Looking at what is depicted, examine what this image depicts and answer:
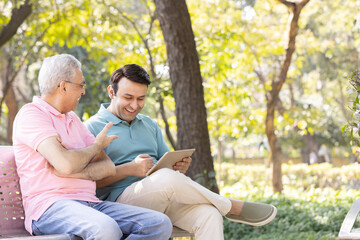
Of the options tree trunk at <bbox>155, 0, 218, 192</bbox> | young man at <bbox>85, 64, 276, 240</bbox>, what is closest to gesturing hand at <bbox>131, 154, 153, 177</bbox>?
young man at <bbox>85, 64, 276, 240</bbox>

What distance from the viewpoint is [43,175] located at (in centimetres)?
303

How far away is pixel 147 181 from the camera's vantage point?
3.34 metres

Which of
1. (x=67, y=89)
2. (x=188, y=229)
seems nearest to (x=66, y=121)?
(x=67, y=89)

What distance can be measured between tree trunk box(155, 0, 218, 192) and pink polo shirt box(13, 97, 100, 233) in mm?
2997

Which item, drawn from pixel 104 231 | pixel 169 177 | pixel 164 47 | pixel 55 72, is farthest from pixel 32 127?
pixel 164 47

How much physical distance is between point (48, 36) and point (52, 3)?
1.97ft

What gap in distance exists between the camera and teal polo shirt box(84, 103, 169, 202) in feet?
11.8

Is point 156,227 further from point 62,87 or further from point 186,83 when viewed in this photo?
point 186,83

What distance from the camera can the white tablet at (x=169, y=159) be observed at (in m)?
3.32

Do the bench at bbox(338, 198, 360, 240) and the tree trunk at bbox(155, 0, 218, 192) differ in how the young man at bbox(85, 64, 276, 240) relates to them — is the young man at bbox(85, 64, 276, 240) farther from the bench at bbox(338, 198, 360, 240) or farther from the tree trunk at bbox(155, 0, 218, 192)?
the tree trunk at bbox(155, 0, 218, 192)

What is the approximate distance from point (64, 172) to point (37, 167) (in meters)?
0.18

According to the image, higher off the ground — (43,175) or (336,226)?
(43,175)

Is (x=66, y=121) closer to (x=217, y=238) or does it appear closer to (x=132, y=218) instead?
(x=132, y=218)

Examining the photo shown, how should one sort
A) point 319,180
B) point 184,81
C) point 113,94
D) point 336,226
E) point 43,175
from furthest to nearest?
point 319,180 < point 336,226 < point 184,81 < point 113,94 < point 43,175
